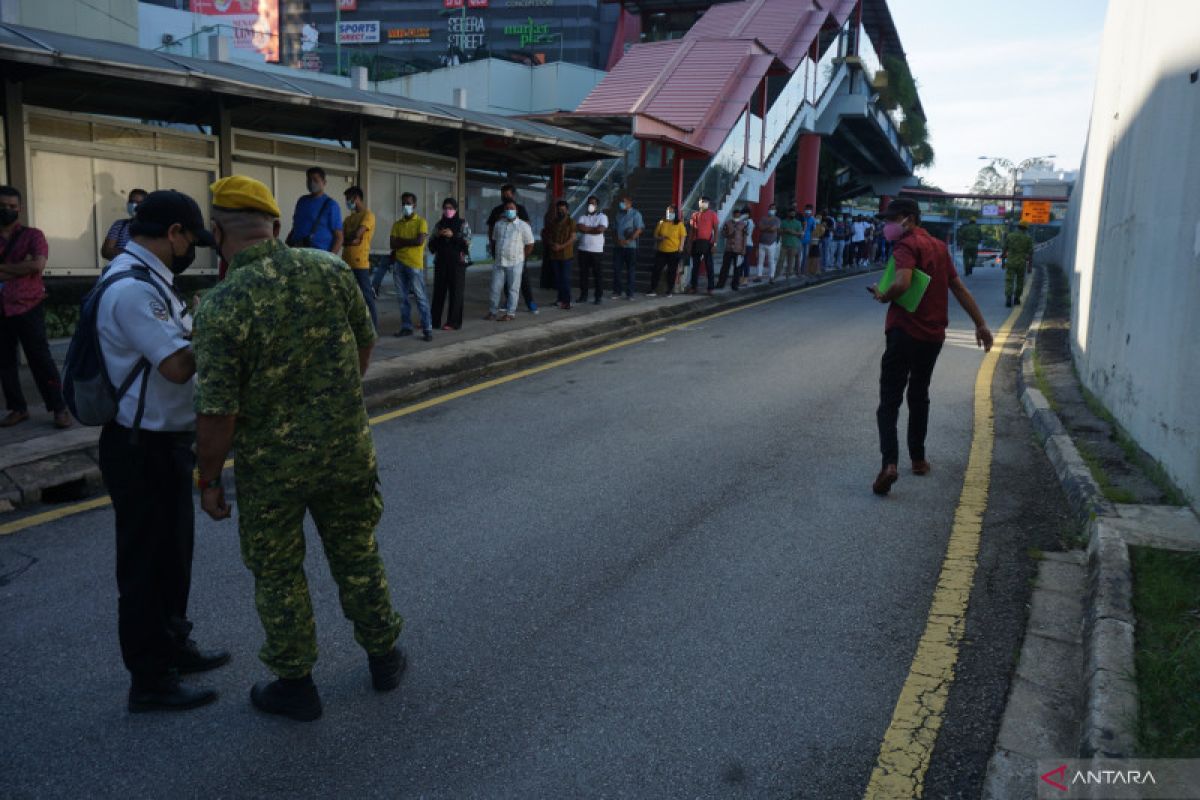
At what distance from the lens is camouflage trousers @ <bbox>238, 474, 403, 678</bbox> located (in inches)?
128

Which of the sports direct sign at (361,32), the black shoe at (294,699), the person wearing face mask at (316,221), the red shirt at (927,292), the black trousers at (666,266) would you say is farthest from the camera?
the sports direct sign at (361,32)

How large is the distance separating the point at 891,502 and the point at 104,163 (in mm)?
9605

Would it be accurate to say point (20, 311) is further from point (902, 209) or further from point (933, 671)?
point (933, 671)

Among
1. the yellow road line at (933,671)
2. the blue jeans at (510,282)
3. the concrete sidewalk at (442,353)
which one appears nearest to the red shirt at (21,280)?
the concrete sidewalk at (442,353)

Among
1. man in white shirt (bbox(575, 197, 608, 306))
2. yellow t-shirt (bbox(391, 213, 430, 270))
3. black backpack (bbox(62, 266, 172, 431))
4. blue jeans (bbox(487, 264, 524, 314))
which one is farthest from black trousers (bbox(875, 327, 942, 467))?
man in white shirt (bbox(575, 197, 608, 306))

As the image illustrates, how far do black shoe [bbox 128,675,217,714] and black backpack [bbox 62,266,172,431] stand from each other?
95 centimetres

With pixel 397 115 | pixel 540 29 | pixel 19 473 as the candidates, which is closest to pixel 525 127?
pixel 397 115

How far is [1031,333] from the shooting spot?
1419 centimetres

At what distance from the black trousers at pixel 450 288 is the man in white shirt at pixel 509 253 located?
Answer: 0.75m

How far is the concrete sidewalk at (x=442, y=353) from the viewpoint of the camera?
618cm

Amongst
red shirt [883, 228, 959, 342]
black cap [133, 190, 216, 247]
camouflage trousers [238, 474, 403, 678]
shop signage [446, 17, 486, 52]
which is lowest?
camouflage trousers [238, 474, 403, 678]

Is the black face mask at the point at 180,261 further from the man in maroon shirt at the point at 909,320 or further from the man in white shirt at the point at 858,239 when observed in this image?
the man in white shirt at the point at 858,239

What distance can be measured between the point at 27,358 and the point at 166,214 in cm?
470

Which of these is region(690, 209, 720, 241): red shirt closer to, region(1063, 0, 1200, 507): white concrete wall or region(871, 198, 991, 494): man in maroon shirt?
region(1063, 0, 1200, 507): white concrete wall
